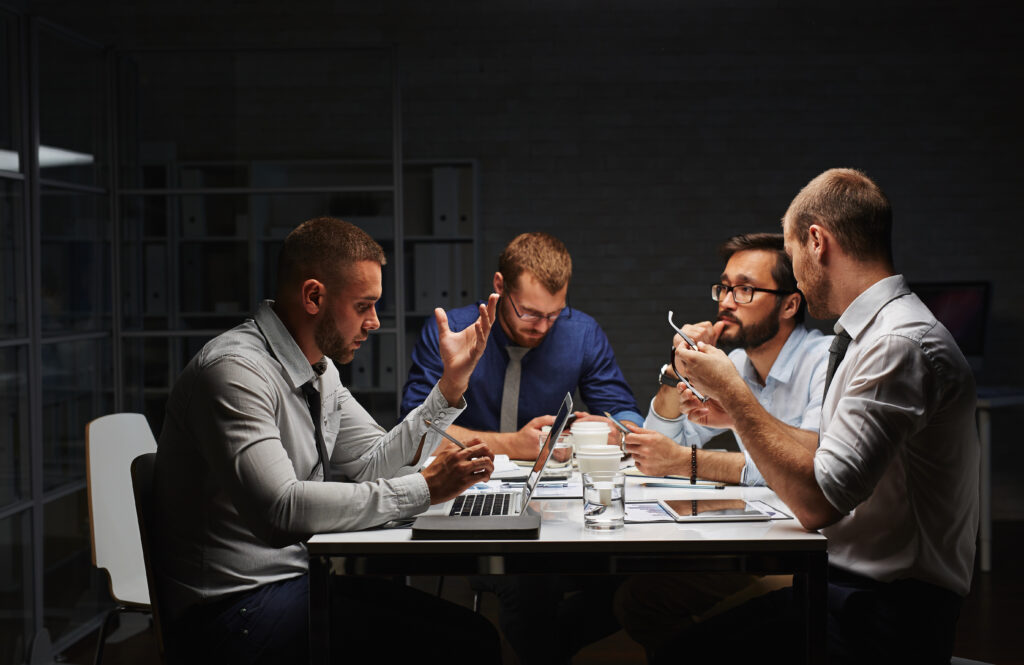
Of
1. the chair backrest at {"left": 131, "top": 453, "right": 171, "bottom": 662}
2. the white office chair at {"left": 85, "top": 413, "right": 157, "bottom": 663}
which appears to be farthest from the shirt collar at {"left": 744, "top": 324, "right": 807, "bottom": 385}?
the white office chair at {"left": 85, "top": 413, "right": 157, "bottom": 663}

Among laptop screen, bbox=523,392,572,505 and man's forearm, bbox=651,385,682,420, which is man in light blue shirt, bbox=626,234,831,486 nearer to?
man's forearm, bbox=651,385,682,420

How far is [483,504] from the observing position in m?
1.77

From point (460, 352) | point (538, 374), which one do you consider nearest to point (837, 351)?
point (460, 352)

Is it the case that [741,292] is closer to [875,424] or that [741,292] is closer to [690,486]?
[690,486]

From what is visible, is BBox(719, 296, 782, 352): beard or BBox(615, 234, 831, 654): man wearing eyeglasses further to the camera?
BBox(719, 296, 782, 352): beard

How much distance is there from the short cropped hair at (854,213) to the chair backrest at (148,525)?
1406mm

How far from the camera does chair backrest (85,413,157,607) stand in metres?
2.25

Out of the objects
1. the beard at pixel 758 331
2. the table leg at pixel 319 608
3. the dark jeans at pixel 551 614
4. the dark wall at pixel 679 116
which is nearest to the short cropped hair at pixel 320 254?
the table leg at pixel 319 608

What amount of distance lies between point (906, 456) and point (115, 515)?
6.63 feet

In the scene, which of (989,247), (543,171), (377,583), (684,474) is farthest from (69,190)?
(989,247)

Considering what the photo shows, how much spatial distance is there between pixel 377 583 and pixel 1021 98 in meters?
5.15

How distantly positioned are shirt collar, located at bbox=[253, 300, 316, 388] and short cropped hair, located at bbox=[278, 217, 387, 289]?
96mm

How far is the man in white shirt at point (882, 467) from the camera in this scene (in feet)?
4.81

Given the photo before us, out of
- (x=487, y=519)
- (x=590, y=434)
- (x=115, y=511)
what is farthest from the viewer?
(x=115, y=511)
